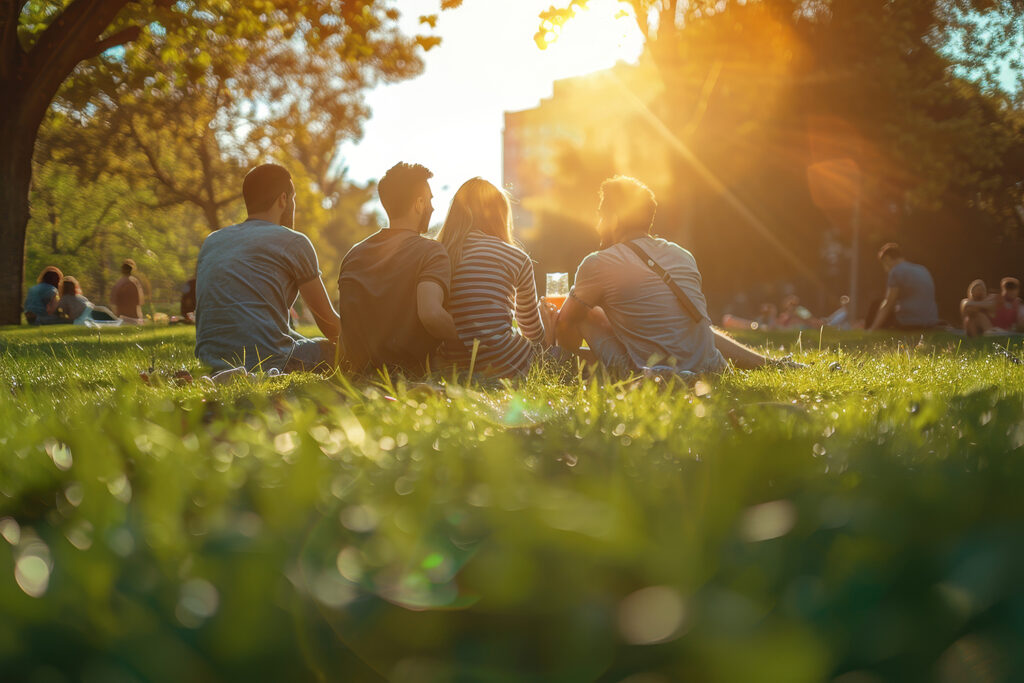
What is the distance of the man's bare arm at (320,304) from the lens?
598 centimetres

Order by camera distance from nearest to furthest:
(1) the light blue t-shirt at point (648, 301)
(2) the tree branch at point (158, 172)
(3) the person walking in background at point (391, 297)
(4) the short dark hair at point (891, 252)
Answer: (3) the person walking in background at point (391, 297)
(1) the light blue t-shirt at point (648, 301)
(4) the short dark hair at point (891, 252)
(2) the tree branch at point (158, 172)

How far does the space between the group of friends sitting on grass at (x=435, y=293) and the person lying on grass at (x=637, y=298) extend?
0.03 ft

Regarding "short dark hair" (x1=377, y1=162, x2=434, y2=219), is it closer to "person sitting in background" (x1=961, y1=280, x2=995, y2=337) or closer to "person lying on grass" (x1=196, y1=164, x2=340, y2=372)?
"person lying on grass" (x1=196, y1=164, x2=340, y2=372)

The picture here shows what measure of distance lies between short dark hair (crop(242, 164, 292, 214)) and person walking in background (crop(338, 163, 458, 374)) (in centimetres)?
91

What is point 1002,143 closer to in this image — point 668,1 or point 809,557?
point 668,1

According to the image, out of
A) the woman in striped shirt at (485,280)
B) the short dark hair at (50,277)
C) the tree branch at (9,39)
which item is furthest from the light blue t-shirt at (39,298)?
the woman in striped shirt at (485,280)

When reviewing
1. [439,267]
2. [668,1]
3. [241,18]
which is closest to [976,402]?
[439,267]

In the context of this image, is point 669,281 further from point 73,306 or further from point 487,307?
point 73,306

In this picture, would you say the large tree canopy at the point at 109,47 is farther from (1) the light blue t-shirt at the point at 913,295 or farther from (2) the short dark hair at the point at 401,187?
(1) the light blue t-shirt at the point at 913,295

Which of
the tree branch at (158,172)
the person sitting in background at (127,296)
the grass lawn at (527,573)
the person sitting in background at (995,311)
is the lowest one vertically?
the person sitting in background at (995,311)

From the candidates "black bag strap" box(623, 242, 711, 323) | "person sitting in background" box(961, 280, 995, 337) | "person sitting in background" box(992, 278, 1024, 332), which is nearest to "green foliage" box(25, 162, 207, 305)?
"person sitting in background" box(961, 280, 995, 337)

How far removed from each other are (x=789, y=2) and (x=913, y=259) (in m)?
19.3

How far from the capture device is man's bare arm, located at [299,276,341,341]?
235 inches

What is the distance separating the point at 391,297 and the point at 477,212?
1.02 metres
